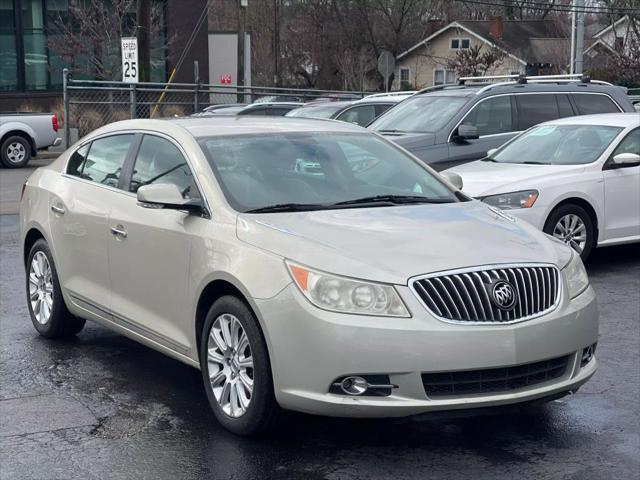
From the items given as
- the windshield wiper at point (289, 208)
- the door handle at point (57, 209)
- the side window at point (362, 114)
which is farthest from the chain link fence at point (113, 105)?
the windshield wiper at point (289, 208)

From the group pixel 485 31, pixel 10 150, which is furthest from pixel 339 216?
pixel 485 31

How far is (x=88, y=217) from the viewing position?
6941 mm

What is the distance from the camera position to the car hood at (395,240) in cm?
505

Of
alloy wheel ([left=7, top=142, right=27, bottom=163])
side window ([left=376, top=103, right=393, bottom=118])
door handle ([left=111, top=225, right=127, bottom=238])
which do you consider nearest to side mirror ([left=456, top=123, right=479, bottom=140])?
side window ([left=376, top=103, right=393, bottom=118])

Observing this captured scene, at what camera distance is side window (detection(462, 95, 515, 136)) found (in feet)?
45.4

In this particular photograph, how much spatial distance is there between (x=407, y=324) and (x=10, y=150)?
20.6m

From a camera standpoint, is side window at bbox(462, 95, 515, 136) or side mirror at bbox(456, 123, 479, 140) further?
side window at bbox(462, 95, 515, 136)

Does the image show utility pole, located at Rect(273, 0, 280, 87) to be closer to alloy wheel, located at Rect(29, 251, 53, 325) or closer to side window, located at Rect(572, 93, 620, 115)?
side window, located at Rect(572, 93, 620, 115)

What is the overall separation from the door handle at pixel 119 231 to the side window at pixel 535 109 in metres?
8.68

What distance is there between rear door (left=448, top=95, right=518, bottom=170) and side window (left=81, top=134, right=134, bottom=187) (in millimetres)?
6637

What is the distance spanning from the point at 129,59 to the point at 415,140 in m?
11.7

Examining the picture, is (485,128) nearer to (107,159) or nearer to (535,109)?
(535,109)

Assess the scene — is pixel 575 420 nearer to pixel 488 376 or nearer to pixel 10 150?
pixel 488 376

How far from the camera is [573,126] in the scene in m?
11.5
